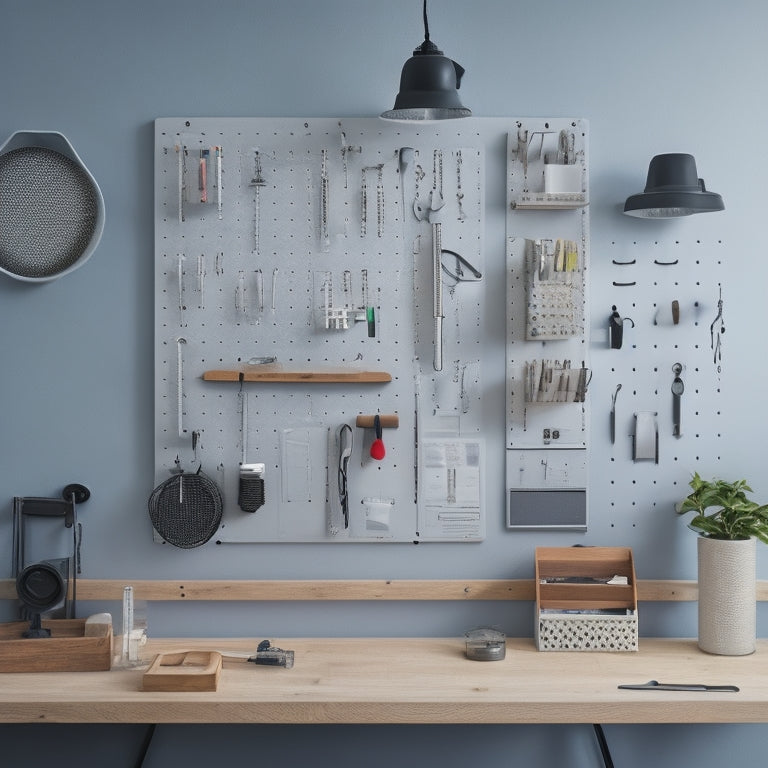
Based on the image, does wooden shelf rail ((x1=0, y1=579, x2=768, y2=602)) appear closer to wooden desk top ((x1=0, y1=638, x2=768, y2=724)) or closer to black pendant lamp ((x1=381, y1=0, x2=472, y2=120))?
wooden desk top ((x1=0, y1=638, x2=768, y2=724))

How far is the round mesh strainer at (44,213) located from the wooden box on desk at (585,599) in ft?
5.09

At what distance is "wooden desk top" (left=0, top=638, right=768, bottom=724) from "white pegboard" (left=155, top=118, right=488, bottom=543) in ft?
1.31

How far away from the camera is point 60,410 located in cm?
237

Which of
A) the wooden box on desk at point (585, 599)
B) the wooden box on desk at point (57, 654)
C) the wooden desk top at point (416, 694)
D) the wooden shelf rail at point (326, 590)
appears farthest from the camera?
the wooden shelf rail at point (326, 590)

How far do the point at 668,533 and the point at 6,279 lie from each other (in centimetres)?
202

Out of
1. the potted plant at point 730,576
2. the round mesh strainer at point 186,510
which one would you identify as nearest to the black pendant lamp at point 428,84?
the round mesh strainer at point 186,510

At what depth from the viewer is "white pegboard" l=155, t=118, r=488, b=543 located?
235 cm

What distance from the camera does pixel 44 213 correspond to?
232cm

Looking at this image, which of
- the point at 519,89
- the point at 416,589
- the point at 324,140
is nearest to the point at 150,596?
the point at 416,589

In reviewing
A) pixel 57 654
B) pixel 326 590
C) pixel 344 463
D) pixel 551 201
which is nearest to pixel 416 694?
pixel 326 590

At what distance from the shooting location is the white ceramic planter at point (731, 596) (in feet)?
7.12

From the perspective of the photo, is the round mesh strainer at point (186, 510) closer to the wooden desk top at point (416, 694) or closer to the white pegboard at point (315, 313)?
the white pegboard at point (315, 313)

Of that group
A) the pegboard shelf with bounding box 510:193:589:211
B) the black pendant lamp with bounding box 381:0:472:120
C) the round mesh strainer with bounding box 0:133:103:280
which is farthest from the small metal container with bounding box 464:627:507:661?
the round mesh strainer with bounding box 0:133:103:280

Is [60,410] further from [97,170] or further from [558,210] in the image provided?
[558,210]
